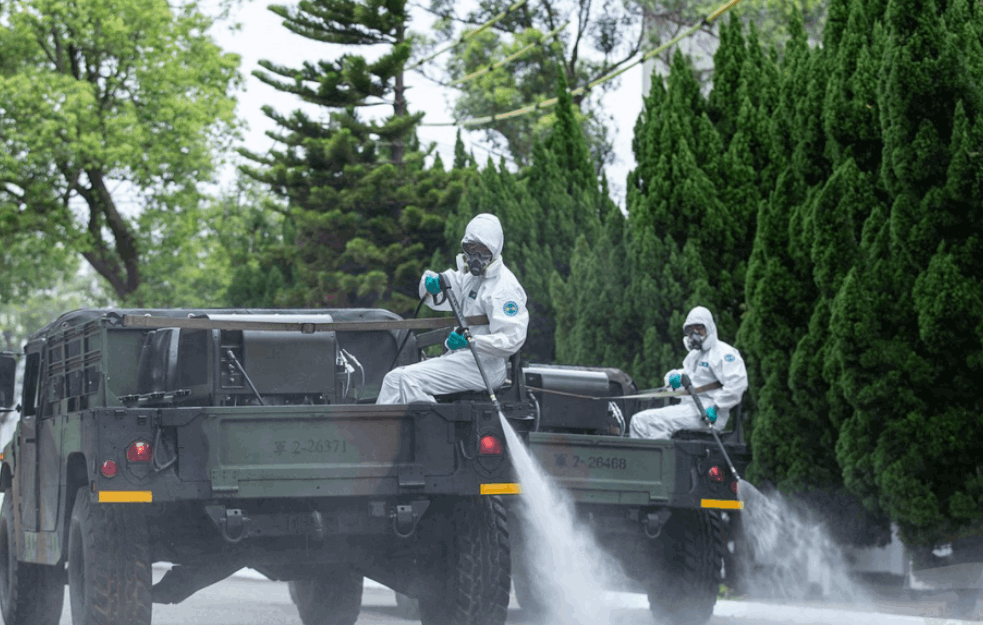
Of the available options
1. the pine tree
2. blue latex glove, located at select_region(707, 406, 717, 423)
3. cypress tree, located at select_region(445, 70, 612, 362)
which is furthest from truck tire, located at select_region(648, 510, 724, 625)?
the pine tree

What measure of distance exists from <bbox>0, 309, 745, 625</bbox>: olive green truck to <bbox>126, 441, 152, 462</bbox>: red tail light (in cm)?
1

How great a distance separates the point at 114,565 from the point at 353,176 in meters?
21.0

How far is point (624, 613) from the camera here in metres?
13.2

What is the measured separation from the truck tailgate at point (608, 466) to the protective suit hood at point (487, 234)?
1412 millimetres

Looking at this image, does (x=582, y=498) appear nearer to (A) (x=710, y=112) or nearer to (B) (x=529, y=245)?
(A) (x=710, y=112)

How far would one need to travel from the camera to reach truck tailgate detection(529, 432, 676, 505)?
1052 cm

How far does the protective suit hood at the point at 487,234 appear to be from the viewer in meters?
9.47

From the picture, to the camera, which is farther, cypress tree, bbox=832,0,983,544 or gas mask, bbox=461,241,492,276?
cypress tree, bbox=832,0,983,544

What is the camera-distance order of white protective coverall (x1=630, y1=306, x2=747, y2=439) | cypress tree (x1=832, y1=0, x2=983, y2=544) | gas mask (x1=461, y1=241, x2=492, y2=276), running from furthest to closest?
1. white protective coverall (x1=630, y1=306, x2=747, y2=439)
2. cypress tree (x1=832, y1=0, x2=983, y2=544)
3. gas mask (x1=461, y1=241, x2=492, y2=276)

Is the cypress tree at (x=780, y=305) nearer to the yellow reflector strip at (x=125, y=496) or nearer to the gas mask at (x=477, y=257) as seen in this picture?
the gas mask at (x=477, y=257)

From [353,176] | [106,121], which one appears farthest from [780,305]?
[106,121]

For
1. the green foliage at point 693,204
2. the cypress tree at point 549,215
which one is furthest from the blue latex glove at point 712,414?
the cypress tree at point 549,215

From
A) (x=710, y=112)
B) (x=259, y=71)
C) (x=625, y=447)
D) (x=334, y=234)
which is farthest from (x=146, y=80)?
(x=625, y=447)

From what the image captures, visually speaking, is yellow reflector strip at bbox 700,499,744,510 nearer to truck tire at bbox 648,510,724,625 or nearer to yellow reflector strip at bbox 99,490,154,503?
truck tire at bbox 648,510,724,625
